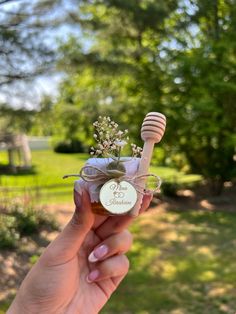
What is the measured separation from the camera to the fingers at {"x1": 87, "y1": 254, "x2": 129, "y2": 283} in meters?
0.97

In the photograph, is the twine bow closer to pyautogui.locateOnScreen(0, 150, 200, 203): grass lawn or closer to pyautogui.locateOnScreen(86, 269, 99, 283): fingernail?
pyautogui.locateOnScreen(86, 269, 99, 283): fingernail

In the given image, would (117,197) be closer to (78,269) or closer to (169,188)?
(78,269)

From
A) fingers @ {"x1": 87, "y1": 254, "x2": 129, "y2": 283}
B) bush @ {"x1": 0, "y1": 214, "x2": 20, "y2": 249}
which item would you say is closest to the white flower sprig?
fingers @ {"x1": 87, "y1": 254, "x2": 129, "y2": 283}

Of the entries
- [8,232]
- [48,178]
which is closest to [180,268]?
[8,232]

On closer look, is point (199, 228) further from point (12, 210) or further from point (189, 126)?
point (12, 210)

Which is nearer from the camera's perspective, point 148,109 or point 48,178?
point 148,109

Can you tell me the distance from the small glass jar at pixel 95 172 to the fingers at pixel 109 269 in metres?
0.20

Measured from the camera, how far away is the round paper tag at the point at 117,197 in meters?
0.79

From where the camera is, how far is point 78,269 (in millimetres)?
982

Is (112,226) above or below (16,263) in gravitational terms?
above

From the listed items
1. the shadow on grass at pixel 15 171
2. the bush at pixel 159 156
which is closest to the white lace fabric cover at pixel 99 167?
the bush at pixel 159 156

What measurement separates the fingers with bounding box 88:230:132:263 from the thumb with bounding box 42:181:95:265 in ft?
0.17

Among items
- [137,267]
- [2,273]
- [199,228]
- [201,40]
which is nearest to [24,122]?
[2,273]

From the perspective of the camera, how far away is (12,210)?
4.74 m
